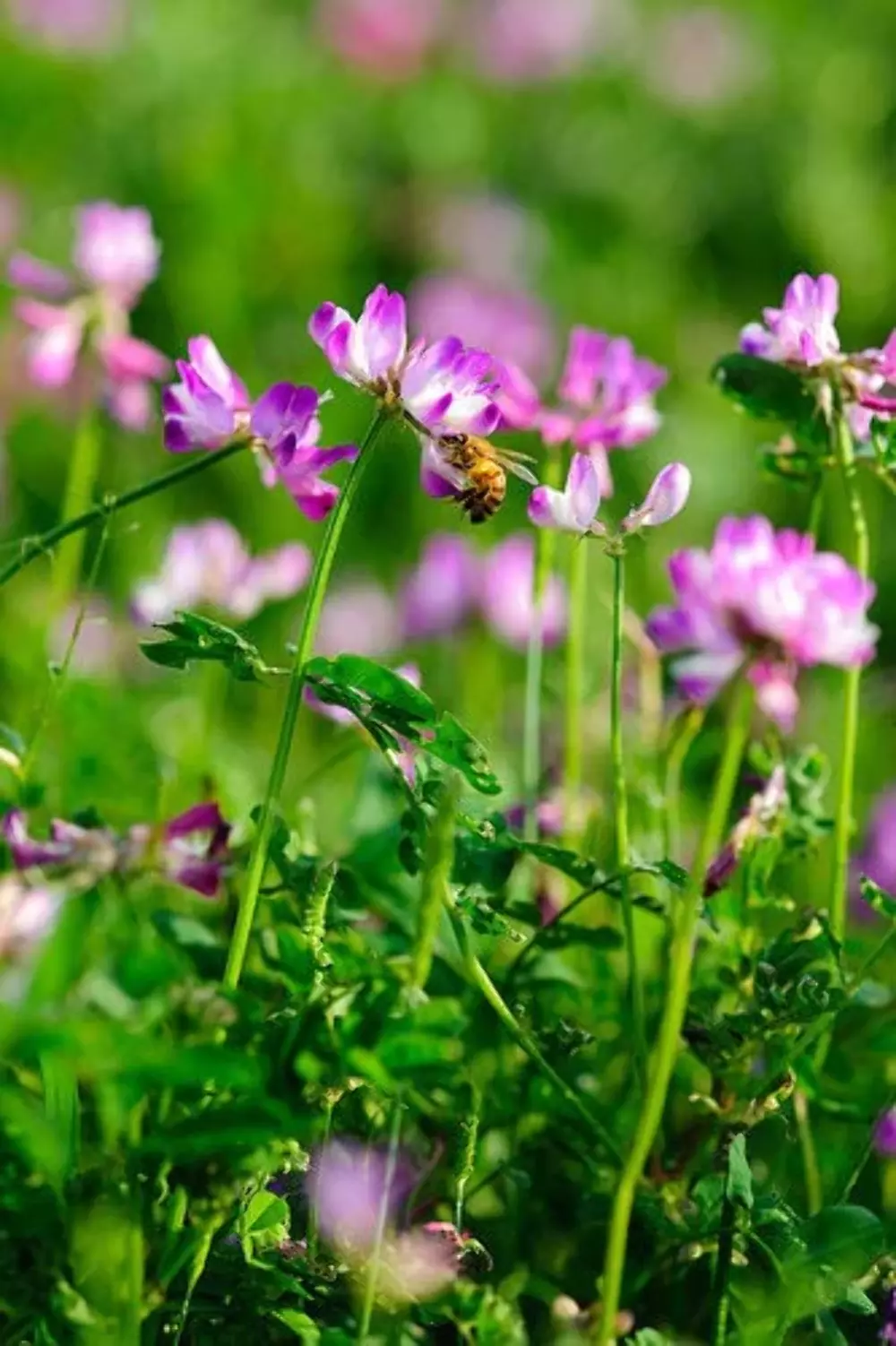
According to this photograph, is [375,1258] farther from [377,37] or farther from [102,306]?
[377,37]

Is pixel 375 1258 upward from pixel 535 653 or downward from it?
downward

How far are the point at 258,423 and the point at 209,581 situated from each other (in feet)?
1.85

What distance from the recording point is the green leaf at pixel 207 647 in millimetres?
1113

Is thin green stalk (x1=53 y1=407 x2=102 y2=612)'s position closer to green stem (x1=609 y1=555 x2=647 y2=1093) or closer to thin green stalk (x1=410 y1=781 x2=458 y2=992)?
green stem (x1=609 y1=555 x2=647 y2=1093)

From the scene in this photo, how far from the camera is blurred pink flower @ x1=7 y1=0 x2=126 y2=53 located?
4.32 metres

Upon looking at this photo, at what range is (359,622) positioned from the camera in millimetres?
2914

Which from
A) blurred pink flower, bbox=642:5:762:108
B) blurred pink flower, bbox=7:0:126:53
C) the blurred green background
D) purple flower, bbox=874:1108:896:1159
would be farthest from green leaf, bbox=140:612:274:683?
blurred pink flower, bbox=642:5:762:108

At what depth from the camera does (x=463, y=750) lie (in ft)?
3.67

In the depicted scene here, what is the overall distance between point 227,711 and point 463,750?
159 cm

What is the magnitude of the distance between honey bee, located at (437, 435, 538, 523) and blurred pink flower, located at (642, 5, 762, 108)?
362 cm

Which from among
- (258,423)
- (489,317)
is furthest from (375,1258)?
(489,317)

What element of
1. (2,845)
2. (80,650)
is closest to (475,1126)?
(2,845)

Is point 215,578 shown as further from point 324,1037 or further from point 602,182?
point 602,182

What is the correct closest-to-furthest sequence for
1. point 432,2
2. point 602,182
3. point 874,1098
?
1. point 874,1098
2. point 602,182
3. point 432,2
